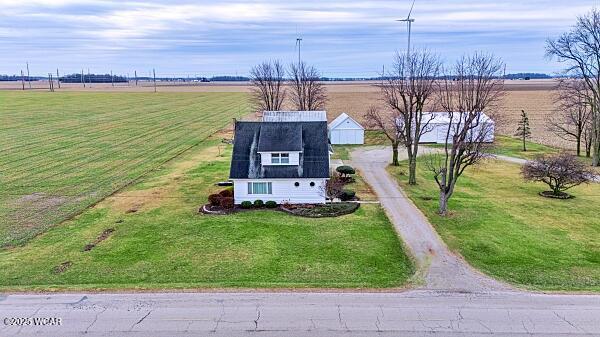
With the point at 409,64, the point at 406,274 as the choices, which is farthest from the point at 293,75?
the point at 406,274

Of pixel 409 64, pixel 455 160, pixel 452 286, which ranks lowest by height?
pixel 452 286

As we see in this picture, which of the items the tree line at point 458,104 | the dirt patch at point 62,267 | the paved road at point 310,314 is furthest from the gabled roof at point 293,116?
the paved road at point 310,314

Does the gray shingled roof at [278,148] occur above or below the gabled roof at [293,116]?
below

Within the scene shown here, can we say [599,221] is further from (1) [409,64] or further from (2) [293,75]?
(2) [293,75]

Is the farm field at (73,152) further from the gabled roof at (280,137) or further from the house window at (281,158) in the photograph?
the house window at (281,158)

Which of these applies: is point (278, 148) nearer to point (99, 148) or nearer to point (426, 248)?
point (426, 248)

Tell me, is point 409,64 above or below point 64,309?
above

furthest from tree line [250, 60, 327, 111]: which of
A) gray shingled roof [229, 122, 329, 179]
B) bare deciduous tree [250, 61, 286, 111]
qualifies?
gray shingled roof [229, 122, 329, 179]
